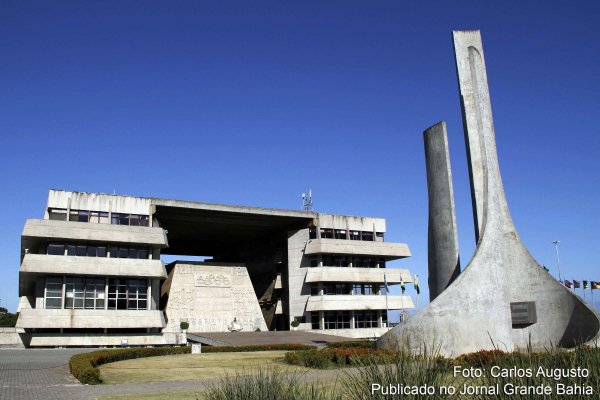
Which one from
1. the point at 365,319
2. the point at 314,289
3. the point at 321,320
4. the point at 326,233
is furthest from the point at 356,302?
the point at 326,233

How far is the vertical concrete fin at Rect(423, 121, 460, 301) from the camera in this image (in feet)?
81.4

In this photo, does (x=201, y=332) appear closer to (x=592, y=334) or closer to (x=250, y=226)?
(x=250, y=226)

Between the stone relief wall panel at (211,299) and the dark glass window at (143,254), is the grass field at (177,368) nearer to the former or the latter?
the dark glass window at (143,254)

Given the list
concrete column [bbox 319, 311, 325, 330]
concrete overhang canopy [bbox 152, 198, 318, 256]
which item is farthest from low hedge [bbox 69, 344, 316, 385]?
concrete column [bbox 319, 311, 325, 330]

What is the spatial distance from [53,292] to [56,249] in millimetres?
3100

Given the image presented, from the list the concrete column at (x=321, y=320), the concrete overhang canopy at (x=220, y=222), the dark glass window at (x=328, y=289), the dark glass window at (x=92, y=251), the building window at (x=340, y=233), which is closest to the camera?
the dark glass window at (x=92, y=251)

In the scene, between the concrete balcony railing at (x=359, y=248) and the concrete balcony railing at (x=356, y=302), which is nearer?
the concrete balcony railing at (x=356, y=302)

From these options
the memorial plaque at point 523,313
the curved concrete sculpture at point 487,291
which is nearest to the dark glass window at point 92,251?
the curved concrete sculpture at point 487,291

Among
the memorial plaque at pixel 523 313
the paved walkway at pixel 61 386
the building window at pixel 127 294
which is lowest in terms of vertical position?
the paved walkway at pixel 61 386

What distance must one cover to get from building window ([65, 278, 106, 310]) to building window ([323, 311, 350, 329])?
19.3 metres

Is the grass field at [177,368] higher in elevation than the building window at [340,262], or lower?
lower

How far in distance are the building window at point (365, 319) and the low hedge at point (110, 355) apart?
2035 centimetres

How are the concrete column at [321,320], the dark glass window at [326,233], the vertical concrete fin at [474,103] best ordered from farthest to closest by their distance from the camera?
1. the dark glass window at [326,233]
2. the concrete column at [321,320]
3. the vertical concrete fin at [474,103]

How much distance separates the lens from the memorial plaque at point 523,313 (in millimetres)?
22281
